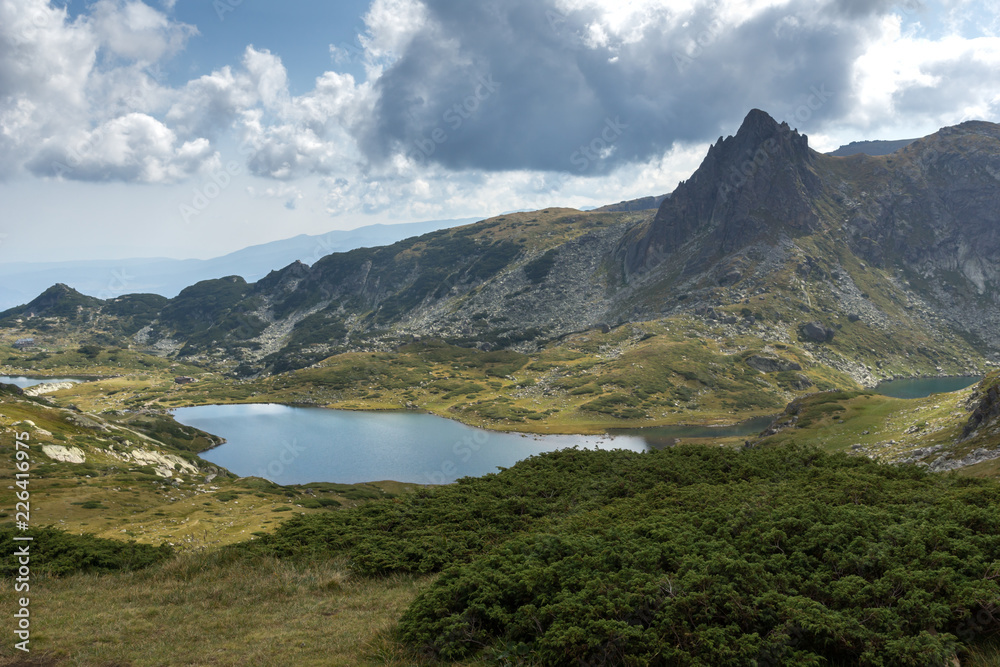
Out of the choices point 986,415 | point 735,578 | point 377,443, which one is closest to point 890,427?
point 986,415

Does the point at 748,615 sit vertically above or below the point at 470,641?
above

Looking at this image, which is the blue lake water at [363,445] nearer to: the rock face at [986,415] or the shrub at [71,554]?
the rock face at [986,415]

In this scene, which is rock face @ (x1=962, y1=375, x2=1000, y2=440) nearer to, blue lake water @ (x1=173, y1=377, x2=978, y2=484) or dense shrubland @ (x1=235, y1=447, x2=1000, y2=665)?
dense shrubland @ (x1=235, y1=447, x2=1000, y2=665)

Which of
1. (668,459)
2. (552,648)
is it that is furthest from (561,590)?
(668,459)

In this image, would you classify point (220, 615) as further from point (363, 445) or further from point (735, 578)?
point (363, 445)

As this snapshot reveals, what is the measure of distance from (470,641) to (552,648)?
9.35 feet

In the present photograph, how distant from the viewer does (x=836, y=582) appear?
14836 millimetres

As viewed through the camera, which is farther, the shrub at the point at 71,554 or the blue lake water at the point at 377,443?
the blue lake water at the point at 377,443

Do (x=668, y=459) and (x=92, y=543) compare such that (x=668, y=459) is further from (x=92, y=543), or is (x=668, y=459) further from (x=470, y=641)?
(x=92, y=543)

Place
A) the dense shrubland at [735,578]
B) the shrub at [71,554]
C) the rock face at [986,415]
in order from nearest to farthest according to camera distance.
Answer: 1. the dense shrubland at [735,578]
2. the shrub at [71,554]
3. the rock face at [986,415]

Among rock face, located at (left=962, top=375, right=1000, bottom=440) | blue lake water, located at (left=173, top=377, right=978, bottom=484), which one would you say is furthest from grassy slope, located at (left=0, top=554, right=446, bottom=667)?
blue lake water, located at (left=173, top=377, right=978, bottom=484)

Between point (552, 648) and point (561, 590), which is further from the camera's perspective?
point (561, 590)

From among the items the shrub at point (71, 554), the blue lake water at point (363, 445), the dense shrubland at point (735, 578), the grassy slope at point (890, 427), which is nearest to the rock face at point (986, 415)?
the grassy slope at point (890, 427)

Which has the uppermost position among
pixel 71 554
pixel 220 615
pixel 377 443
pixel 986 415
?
pixel 220 615
